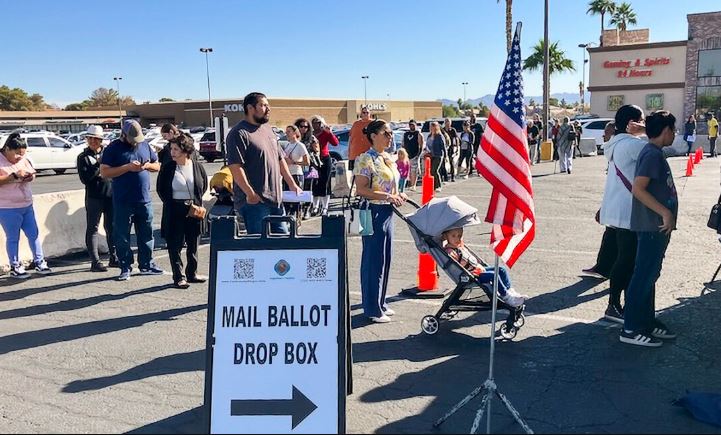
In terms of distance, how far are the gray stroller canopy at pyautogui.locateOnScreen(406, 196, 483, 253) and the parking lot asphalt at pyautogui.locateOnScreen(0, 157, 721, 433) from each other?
935 millimetres

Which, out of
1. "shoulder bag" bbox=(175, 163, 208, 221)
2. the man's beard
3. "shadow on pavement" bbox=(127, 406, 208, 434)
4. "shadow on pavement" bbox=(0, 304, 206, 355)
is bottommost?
"shadow on pavement" bbox=(127, 406, 208, 434)

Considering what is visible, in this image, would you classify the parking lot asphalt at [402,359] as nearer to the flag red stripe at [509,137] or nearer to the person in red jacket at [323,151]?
the flag red stripe at [509,137]

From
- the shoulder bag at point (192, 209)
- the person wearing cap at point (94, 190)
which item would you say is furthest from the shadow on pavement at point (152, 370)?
the person wearing cap at point (94, 190)

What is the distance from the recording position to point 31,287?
760 centimetres

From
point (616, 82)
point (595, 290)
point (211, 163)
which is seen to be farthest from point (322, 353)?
point (616, 82)

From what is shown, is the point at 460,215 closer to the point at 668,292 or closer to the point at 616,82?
the point at 668,292

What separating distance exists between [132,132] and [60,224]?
2624mm

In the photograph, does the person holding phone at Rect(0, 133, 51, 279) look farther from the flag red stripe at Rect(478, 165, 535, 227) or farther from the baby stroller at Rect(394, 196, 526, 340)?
the flag red stripe at Rect(478, 165, 535, 227)

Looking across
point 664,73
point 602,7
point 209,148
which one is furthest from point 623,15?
point 209,148

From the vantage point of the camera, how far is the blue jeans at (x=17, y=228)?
7.80 meters

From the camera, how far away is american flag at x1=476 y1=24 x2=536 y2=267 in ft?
13.2

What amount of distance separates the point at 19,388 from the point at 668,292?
634cm

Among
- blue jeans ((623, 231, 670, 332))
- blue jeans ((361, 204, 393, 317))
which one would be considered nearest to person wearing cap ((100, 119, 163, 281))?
blue jeans ((361, 204, 393, 317))

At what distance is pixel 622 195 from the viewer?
5926 mm
